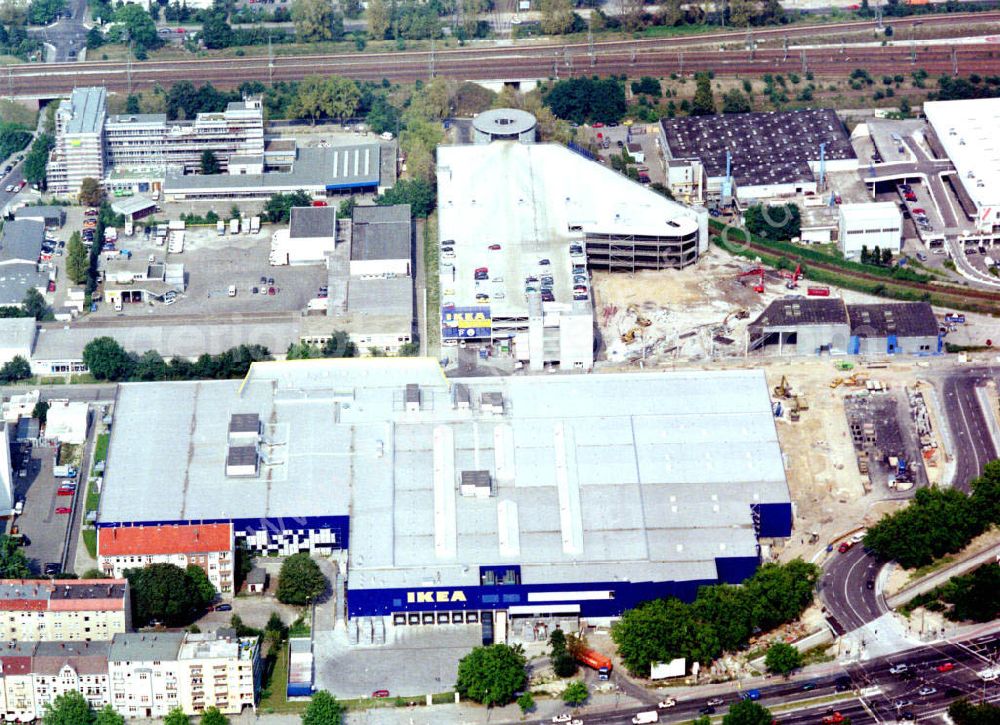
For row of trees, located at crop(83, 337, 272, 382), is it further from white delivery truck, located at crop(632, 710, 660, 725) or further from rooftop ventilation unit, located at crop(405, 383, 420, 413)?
white delivery truck, located at crop(632, 710, 660, 725)

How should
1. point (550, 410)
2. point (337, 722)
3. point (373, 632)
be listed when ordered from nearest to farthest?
point (337, 722)
point (373, 632)
point (550, 410)

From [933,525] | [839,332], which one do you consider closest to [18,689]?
[933,525]

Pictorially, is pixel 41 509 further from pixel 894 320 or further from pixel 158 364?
pixel 894 320

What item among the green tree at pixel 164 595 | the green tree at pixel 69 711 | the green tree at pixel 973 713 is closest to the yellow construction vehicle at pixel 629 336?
the green tree at pixel 164 595

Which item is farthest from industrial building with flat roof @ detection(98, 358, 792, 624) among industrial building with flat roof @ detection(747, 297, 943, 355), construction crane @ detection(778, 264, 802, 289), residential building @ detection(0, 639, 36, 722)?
construction crane @ detection(778, 264, 802, 289)

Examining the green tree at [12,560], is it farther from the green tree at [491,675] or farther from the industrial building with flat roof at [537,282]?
the industrial building with flat roof at [537,282]

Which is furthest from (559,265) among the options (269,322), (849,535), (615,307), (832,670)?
(832,670)

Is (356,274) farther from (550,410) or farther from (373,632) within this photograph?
(373,632)
